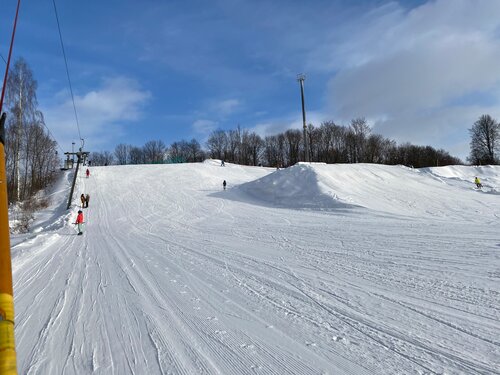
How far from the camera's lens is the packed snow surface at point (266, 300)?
3.88 m

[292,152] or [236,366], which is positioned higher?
[292,152]

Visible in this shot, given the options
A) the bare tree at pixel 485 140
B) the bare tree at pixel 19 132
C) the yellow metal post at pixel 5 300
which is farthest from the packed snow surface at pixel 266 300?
the bare tree at pixel 485 140

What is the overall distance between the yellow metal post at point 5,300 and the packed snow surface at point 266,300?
220cm

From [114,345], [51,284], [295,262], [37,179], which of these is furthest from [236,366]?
[37,179]

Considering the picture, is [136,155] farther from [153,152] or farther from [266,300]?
[266,300]

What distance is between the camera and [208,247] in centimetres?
1179

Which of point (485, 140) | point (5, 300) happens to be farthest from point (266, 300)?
point (485, 140)

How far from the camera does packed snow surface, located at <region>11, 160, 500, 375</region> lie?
3.88 meters

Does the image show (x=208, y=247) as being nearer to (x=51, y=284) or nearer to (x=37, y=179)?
(x=51, y=284)

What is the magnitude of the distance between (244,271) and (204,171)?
42.1m

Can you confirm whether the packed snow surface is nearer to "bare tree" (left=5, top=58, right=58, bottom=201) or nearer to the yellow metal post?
the yellow metal post

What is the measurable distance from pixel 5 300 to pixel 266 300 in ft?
14.9

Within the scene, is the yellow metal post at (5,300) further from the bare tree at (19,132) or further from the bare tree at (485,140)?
the bare tree at (485,140)

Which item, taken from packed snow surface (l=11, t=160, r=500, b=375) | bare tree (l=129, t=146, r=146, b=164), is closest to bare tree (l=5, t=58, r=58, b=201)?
packed snow surface (l=11, t=160, r=500, b=375)
